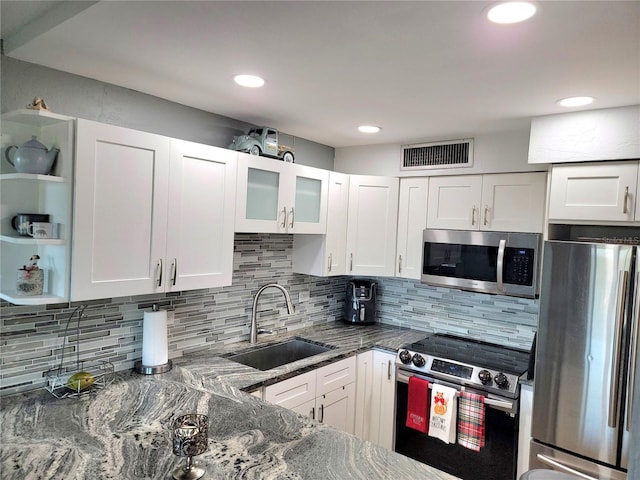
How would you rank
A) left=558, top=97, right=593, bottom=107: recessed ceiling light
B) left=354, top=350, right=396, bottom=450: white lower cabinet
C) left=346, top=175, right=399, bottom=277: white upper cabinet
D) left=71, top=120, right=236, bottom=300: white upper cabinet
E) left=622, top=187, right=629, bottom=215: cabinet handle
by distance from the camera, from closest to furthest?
left=71, top=120, right=236, bottom=300: white upper cabinet < left=558, top=97, right=593, bottom=107: recessed ceiling light < left=622, top=187, right=629, bottom=215: cabinet handle < left=354, top=350, right=396, bottom=450: white lower cabinet < left=346, top=175, right=399, bottom=277: white upper cabinet

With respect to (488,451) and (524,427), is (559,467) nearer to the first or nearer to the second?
(524,427)

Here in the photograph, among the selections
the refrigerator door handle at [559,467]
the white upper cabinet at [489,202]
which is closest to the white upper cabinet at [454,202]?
the white upper cabinet at [489,202]

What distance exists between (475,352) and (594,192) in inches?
48.9

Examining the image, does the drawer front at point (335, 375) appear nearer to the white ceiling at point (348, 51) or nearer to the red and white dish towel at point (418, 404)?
the red and white dish towel at point (418, 404)

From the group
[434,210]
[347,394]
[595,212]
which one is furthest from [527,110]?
[347,394]

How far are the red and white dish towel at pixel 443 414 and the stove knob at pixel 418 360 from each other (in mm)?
154

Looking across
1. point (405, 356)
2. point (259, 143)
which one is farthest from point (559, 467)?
point (259, 143)

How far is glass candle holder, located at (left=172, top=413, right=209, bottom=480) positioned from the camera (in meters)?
1.24

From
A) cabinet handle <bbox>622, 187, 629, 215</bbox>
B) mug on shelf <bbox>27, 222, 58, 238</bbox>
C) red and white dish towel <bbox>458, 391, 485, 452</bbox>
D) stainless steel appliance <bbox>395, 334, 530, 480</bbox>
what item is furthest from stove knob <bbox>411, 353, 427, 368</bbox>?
mug on shelf <bbox>27, 222, 58, 238</bbox>

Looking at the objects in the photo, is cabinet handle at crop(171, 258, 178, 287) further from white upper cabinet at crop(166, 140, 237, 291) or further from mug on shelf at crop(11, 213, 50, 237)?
mug on shelf at crop(11, 213, 50, 237)

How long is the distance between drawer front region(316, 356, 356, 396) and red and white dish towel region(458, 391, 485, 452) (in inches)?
26.8

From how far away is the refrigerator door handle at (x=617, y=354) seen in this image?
1952 millimetres

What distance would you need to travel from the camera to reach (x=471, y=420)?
2430 millimetres

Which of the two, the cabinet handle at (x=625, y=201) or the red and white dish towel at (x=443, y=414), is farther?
the red and white dish towel at (x=443, y=414)
